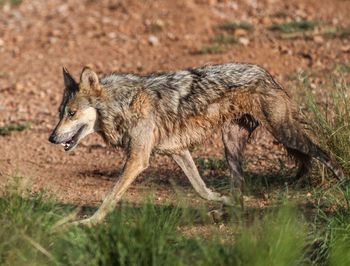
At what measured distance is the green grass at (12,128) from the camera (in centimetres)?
809

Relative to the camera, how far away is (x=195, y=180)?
18.2 feet

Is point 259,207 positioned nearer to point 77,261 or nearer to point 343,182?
point 343,182

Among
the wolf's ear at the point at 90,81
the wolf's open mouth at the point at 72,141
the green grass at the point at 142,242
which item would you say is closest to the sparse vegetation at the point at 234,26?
the wolf's ear at the point at 90,81

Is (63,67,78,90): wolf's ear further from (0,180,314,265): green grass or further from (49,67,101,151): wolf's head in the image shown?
(0,180,314,265): green grass

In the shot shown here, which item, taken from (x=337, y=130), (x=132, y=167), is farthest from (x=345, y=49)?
(x=132, y=167)

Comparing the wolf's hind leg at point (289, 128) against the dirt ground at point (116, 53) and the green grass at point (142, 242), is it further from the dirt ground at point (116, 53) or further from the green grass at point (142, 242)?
the green grass at point (142, 242)

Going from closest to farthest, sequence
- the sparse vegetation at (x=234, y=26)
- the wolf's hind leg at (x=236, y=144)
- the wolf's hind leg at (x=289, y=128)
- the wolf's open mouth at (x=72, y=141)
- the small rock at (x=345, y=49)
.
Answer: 1. the wolf's hind leg at (x=289, y=128)
2. the wolf's open mouth at (x=72, y=141)
3. the wolf's hind leg at (x=236, y=144)
4. the small rock at (x=345, y=49)
5. the sparse vegetation at (x=234, y=26)

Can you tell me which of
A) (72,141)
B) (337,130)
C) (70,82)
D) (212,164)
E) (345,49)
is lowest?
(212,164)

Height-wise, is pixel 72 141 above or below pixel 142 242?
above

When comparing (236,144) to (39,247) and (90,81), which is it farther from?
(39,247)

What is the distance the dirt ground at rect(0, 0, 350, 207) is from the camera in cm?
692

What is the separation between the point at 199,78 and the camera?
5.45 metres

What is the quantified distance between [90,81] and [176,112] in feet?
3.01

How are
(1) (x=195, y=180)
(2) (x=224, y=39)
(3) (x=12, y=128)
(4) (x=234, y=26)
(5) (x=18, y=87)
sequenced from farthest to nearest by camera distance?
(4) (x=234, y=26) < (2) (x=224, y=39) < (5) (x=18, y=87) < (3) (x=12, y=128) < (1) (x=195, y=180)
